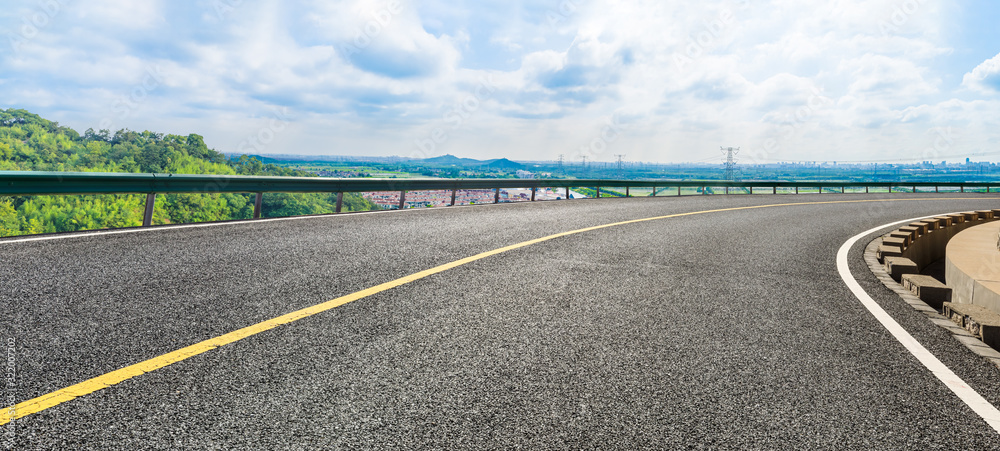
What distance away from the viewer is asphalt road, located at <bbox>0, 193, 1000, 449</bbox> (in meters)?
2.58

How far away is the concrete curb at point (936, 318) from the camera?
4.12 metres

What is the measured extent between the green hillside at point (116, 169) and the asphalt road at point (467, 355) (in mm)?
30195

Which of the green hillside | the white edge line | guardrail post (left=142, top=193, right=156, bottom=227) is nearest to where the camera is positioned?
the white edge line

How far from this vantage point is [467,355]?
3562 millimetres

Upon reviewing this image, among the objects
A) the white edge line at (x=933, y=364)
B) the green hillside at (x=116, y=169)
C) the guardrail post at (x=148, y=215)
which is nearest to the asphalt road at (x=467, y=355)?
the white edge line at (x=933, y=364)

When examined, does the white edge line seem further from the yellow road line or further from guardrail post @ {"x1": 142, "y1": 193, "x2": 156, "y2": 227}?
guardrail post @ {"x1": 142, "y1": 193, "x2": 156, "y2": 227}

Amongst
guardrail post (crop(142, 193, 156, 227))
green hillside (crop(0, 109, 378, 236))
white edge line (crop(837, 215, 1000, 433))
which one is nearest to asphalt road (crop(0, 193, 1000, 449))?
white edge line (crop(837, 215, 1000, 433))

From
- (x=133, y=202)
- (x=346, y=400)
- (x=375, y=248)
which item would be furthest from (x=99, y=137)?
(x=346, y=400)

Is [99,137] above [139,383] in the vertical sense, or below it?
above

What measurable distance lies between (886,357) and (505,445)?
3.04 metres

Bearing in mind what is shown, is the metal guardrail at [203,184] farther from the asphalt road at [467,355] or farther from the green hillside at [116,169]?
the green hillside at [116,169]

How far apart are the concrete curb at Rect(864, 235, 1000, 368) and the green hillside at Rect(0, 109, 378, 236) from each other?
32.5 meters

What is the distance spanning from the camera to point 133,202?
39375 mm

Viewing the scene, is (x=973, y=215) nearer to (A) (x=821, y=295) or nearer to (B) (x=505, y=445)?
(A) (x=821, y=295)
